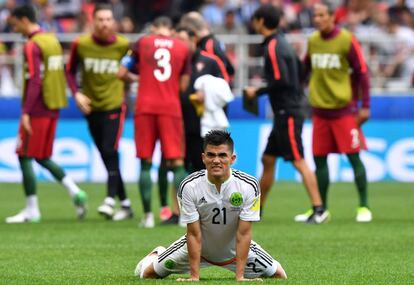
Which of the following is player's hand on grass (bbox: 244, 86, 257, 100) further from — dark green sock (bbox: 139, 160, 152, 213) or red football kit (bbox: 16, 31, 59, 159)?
red football kit (bbox: 16, 31, 59, 159)

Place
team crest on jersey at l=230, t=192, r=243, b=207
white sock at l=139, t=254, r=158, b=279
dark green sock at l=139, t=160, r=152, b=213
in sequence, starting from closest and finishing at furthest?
team crest on jersey at l=230, t=192, r=243, b=207 → white sock at l=139, t=254, r=158, b=279 → dark green sock at l=139, t=160, r=152, b=213

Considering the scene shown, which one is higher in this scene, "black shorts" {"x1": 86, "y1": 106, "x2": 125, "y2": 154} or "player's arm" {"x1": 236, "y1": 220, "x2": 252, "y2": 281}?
"player's arm" {"x1": 236, "y1": 220, "x2": 252, "y2": 281}

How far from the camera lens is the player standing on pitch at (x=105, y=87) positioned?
1573cm

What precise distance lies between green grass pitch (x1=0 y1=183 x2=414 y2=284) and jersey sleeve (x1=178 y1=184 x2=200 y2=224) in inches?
21.0

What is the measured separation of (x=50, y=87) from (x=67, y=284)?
21.6 ft

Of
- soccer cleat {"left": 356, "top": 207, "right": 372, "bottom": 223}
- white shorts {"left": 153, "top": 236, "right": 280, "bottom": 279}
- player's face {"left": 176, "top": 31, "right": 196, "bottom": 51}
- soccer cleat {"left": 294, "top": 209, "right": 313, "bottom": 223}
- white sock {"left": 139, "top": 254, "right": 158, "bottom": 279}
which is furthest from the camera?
soccer cleat {"left": 294, "top": 209, "right": 313, "bottom": 223}

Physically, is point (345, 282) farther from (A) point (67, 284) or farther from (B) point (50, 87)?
(B) point (50, 87)

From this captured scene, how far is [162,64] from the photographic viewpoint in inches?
578

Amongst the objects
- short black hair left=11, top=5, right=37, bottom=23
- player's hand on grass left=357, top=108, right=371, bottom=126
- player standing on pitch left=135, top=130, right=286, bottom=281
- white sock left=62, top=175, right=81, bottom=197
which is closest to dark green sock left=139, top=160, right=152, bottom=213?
white sock left=62, top=175, right=81, bottom=197

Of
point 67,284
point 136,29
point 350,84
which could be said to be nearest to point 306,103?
point 136,29

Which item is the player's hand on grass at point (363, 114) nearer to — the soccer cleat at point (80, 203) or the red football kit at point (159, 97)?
the red football kit at point (159, 97)

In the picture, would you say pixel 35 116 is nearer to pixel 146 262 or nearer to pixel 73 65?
pixel 73 65

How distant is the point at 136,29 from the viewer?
87.1 ft

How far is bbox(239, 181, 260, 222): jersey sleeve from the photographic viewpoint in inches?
369
